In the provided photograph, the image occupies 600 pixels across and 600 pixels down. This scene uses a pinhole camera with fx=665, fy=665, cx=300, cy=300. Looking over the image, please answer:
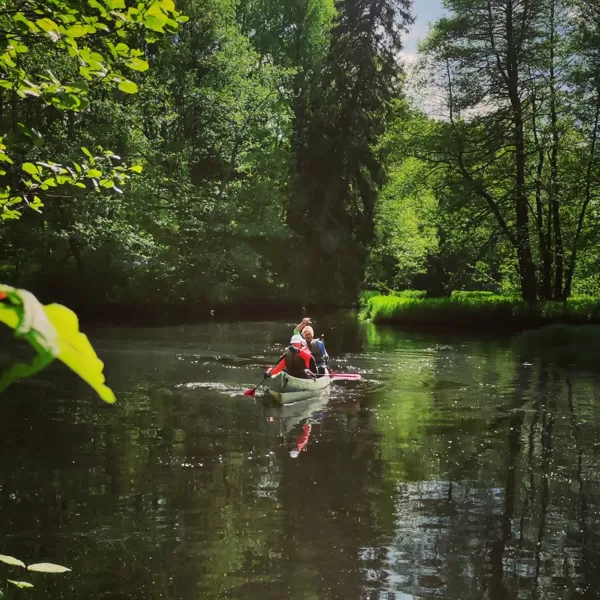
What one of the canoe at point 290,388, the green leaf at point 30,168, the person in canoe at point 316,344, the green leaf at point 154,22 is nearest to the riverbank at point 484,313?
the person in canoe at point 316,344

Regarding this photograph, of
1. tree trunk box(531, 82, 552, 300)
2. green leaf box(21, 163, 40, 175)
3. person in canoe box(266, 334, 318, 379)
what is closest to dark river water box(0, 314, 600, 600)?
person in canoe box(266, 334, 318, 379)

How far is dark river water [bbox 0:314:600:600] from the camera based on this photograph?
5332 mm

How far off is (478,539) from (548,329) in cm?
1985

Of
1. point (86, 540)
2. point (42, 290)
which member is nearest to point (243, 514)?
point (86, 540)

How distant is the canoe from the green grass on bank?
48.2 feet

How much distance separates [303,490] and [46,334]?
714cm

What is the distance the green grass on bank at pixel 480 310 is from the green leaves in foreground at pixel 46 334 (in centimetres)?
2615

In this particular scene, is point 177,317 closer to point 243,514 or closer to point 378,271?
point 378,271

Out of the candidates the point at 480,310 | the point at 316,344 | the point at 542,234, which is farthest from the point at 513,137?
the point at 316,344

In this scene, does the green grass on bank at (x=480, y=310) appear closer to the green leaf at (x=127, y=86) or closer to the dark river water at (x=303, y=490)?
the dark river water at (x=303, y=490)

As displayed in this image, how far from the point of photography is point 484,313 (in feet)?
88.4

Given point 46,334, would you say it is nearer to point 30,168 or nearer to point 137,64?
point 137,64

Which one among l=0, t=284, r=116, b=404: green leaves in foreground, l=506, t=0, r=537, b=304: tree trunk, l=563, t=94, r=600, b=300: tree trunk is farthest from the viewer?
l=506, t=0, r=537, b=304: tree trunk

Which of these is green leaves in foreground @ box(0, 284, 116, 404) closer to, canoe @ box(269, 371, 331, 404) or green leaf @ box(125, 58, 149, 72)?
green leaf @ box(125, 58, 149, 72)
